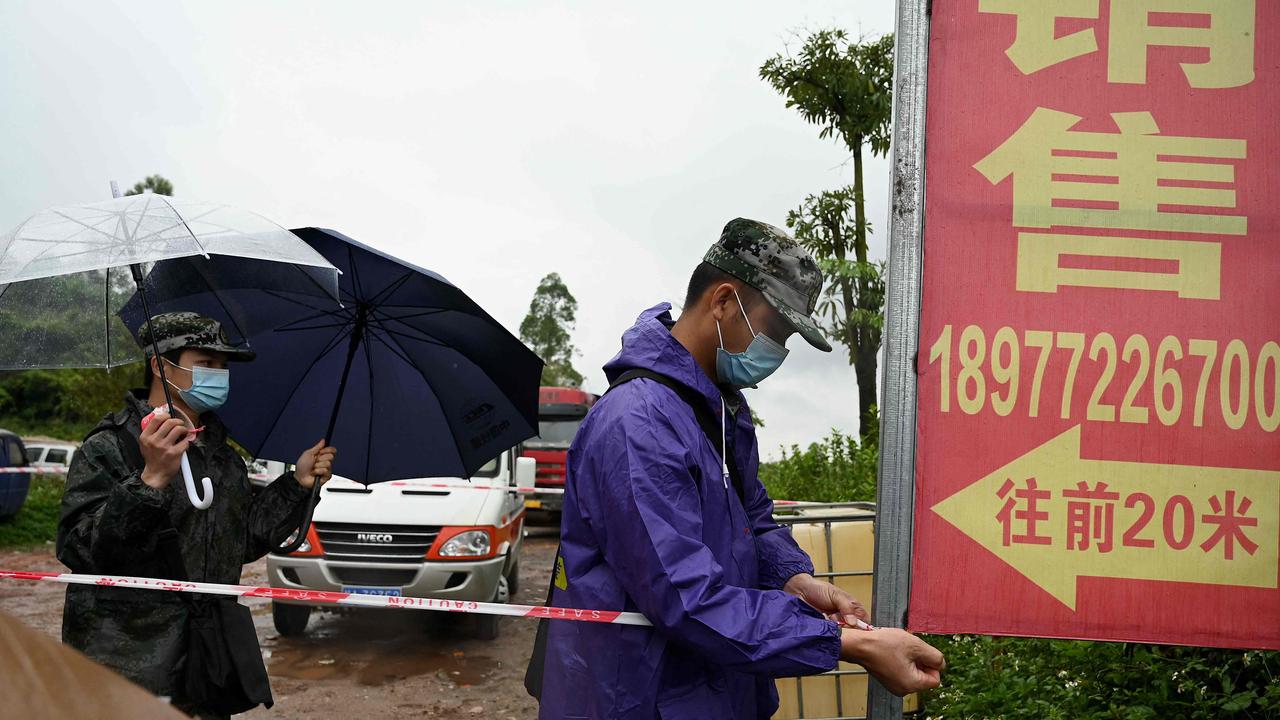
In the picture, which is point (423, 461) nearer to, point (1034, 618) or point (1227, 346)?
point (1034, 618)

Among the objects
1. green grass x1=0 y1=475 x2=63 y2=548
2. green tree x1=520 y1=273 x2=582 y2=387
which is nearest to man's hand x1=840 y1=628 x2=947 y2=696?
green grass x1=0 y1=475 x2=63 y2=548

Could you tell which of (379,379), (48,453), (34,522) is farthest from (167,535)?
(48,453)

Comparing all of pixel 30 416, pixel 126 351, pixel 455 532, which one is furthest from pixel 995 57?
pixel 30 416

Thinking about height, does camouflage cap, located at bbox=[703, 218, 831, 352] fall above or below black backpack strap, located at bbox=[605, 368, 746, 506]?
above

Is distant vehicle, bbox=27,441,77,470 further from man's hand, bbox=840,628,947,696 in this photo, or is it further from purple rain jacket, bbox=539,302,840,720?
man's hand, bbox=840,628,947,696

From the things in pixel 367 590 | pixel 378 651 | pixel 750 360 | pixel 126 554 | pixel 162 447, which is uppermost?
pixel 750 360

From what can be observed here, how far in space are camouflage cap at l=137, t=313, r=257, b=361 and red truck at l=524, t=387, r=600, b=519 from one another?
13.7 meters

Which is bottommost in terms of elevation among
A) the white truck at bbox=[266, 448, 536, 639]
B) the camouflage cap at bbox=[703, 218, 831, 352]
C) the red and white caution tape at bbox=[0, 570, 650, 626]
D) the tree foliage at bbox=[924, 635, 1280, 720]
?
the white truck at bbox=[266, 448, 536, 639]

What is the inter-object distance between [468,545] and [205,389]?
15.6 feet

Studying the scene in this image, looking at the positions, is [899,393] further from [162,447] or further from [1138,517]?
[162,447]

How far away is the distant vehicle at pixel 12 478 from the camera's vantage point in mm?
13531

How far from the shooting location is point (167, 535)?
2949 millimetres

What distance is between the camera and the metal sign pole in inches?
90.0

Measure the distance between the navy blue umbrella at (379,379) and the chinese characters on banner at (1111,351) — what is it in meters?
1.77
